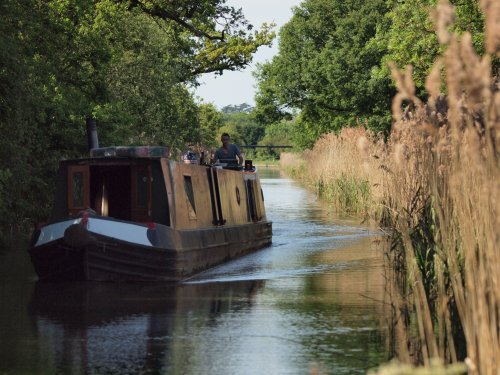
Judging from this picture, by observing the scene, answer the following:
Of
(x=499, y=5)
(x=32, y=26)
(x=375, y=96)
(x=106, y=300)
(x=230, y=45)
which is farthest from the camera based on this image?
(x=375, y=96)

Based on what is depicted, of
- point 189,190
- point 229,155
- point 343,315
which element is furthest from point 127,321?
point 229,155

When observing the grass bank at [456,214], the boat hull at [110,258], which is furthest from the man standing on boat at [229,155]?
the grass bank at [456,214]

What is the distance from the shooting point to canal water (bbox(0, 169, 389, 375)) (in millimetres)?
9344

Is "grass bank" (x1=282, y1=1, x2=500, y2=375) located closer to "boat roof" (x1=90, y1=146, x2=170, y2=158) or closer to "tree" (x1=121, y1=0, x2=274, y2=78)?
"boat roof" (x1=90, y1=146, x2=170, y2=158)

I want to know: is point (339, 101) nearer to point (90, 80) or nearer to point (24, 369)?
point (90, 80)

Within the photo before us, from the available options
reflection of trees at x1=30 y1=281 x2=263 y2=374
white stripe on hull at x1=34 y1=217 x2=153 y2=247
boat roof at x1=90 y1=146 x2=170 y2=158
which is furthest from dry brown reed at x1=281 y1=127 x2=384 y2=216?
reflection of trees at x1=30 y1=281 x2=263 y2=374

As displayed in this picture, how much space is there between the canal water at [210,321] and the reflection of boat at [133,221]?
0.99 feet

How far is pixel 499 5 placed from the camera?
501 centimetres

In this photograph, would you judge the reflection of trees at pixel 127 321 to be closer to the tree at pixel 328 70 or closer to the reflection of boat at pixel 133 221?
the reflection of boat at pixel 133 221

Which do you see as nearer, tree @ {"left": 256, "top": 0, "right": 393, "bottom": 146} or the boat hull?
the boat hull

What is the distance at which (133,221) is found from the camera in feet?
53.1

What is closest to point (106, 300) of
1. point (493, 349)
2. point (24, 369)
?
point (24, 369)

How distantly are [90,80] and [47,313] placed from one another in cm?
1490

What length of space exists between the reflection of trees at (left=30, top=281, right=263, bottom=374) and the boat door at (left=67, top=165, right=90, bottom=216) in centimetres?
171
